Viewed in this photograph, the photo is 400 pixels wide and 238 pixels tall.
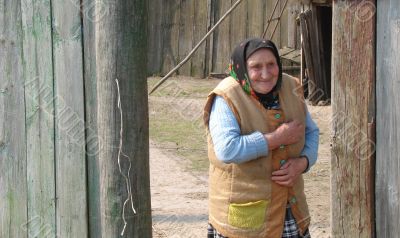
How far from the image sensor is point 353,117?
10.9ft

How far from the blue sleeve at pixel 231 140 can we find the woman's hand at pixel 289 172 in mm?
132

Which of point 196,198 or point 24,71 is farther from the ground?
point 24,71

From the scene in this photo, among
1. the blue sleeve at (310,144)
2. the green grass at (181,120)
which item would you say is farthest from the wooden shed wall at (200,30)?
the blue sleeve at (310,144)

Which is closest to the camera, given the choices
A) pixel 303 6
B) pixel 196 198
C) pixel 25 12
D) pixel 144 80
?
pixel 144 80

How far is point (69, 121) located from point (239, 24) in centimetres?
1162

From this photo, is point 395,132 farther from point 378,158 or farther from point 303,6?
point 303,6

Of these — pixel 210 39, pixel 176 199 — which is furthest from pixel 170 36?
pixel 176 199

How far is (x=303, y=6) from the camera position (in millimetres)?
11969

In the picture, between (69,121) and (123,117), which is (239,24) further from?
(123,117)

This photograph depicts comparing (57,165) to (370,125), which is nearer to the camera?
(370,125)

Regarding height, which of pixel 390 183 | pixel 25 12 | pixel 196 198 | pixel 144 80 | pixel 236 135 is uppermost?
pixel 25 12

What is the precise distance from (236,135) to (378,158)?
632 mm

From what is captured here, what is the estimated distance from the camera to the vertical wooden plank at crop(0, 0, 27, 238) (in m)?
3.71

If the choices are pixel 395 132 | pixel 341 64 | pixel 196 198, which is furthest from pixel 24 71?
pixel 196 198
